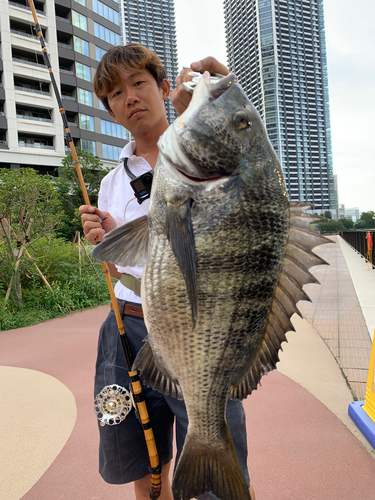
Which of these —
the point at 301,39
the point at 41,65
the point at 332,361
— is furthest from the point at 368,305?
the point at 41,65

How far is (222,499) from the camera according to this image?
1.12 meters

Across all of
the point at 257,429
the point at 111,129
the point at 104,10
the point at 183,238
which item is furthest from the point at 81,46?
the point at 183,238

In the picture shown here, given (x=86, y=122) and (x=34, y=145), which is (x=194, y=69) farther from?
(x=86, y=122)

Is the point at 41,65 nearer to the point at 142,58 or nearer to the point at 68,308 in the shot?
the point at 68,308

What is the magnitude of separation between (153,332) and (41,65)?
40344 mm

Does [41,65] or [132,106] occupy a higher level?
[41,65]

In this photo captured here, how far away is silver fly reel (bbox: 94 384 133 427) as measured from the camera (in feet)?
5.42

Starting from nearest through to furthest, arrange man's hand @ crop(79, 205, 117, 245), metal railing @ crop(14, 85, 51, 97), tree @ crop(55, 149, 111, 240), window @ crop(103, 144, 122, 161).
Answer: man's hand @ crop(79, 205, 117, 245) → tree @ crop(55, 149, 111, 240) → metal railing @ crop(14, 85, 51, 97) → window @ crop(103, 144, 122, 161)

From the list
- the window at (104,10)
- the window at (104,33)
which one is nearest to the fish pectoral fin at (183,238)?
the window at (104,33)

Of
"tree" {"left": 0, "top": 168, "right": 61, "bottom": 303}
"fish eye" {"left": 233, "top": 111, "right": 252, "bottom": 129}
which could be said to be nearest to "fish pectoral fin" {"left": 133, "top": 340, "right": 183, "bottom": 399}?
"fish eye" {"left": 233, "top": 111, "right": 252, "bottom": 129}

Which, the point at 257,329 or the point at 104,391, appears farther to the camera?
the point at 104,391

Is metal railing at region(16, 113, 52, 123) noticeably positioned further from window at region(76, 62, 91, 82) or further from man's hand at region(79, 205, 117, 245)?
man's hand at region(79, 205, 117, 245)

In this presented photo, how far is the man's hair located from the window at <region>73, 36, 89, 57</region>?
129 ft

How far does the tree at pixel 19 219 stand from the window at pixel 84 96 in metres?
29.8
